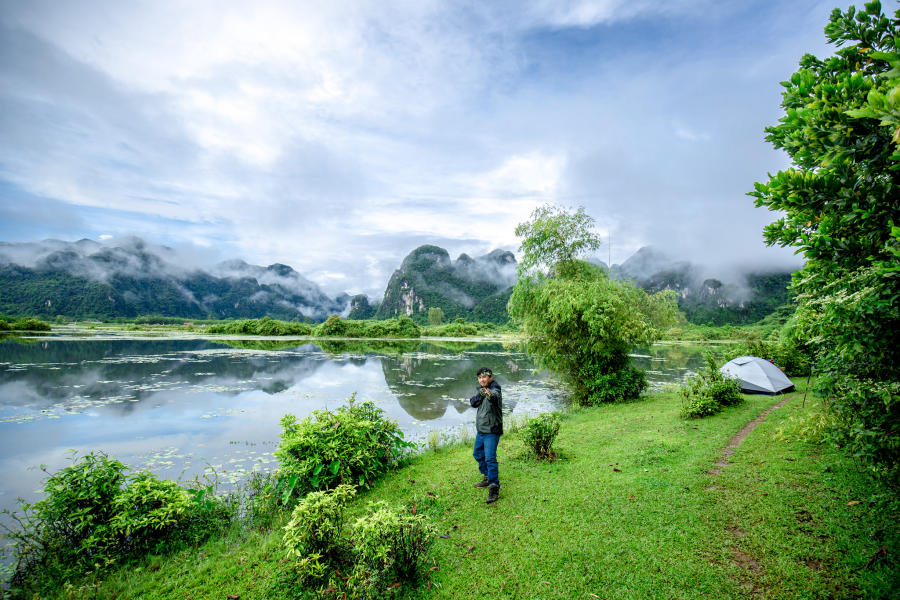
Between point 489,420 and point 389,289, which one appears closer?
point 489,420

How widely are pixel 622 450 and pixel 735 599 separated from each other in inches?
219

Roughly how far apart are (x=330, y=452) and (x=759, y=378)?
19012 millimetres

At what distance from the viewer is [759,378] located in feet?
53.3

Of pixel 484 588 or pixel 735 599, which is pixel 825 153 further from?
pixel 484 588

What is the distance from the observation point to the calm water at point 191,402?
10.0 metres

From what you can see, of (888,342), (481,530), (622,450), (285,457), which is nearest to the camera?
(888,342)

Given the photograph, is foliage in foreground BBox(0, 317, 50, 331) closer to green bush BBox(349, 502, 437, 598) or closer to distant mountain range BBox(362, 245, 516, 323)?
green bush BBox(349, 502, 437, 598)

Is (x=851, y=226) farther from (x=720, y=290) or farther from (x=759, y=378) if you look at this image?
(x=720, y=290)

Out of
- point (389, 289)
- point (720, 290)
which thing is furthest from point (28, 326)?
point (720, 290)

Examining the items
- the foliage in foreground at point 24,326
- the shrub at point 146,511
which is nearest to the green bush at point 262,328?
the foliage in foreground at point 24,326

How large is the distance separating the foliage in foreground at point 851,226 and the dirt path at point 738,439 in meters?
3.96

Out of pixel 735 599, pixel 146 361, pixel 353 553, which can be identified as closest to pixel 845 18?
pixel 735 599

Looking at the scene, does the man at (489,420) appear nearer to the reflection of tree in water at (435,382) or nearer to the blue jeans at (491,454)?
the blue jeans at (491,454)

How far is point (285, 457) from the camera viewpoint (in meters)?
7.52
